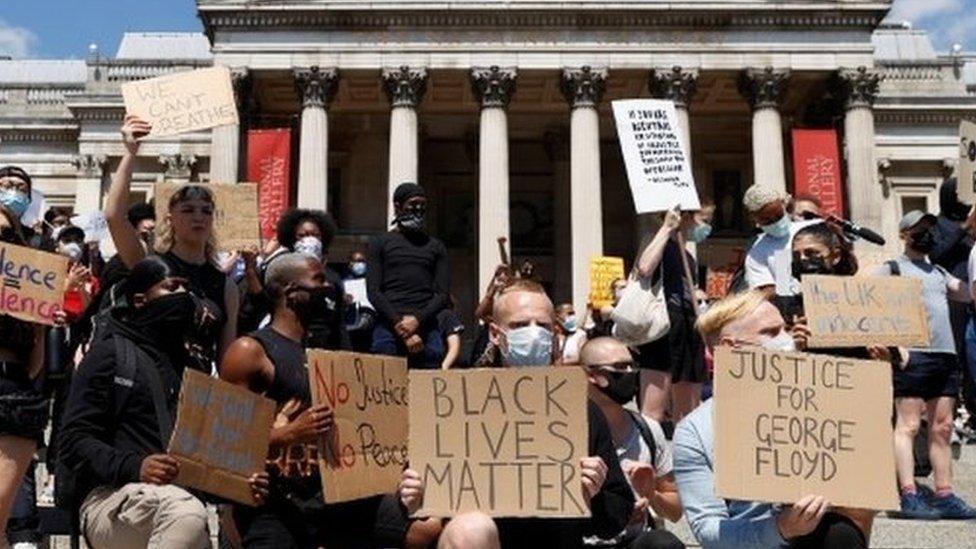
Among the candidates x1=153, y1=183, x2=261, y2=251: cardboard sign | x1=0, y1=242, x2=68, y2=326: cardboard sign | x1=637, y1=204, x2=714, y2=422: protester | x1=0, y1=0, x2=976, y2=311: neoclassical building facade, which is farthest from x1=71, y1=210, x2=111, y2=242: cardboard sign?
x1=0, y1=0, x2=976, y2=311: neoclassical building facade

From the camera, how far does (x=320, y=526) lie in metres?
4.97

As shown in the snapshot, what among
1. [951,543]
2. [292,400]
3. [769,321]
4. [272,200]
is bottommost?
[951,543]

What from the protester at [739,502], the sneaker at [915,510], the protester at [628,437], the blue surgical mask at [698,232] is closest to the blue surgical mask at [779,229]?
the blue surgical mask at [698,232]

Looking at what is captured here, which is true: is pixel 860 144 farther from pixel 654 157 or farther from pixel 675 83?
pixel 654 157

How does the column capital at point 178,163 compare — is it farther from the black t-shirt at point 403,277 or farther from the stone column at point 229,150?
the black t-shirt at point 403,277

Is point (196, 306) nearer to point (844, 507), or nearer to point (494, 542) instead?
point (494, 542)

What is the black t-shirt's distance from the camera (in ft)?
29.4

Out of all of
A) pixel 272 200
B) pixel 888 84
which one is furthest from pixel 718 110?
pixel 272 200

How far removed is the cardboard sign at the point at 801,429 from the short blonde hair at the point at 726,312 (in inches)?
17.4

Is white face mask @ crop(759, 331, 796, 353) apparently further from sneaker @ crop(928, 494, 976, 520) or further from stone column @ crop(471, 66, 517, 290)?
stone column @ crop(471, 66, 517, 290)

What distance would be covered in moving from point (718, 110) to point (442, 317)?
1157 inches

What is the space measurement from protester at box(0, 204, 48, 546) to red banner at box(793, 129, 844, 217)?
2585cm

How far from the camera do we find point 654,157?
9.42 meters

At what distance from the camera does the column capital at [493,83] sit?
32094mm
